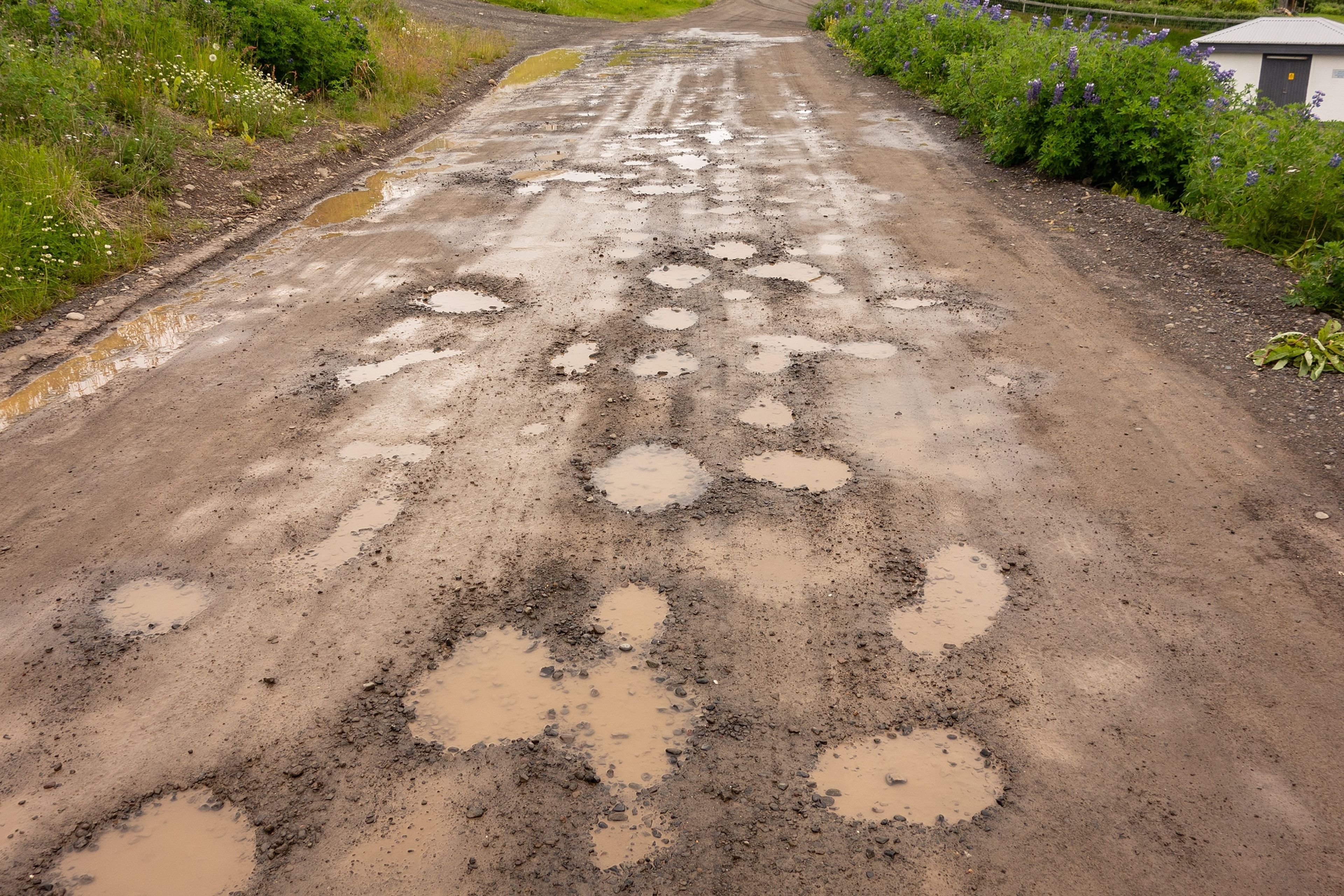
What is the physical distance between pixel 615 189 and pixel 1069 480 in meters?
6.10

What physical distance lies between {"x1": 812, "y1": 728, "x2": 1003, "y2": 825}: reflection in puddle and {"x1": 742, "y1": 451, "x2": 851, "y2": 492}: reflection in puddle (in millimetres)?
1477

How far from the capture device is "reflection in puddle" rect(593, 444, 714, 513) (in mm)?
4020

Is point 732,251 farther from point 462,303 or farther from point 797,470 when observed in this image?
point 797,470

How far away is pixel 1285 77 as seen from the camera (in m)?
25.7

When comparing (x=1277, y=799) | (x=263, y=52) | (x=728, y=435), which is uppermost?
(x=263, y=52)

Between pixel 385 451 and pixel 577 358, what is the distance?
4.51 feet

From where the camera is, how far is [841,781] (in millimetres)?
2672

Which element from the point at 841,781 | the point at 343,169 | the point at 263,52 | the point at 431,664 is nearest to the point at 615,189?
the point at 343,169

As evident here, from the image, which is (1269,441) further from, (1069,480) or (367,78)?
(367,78)

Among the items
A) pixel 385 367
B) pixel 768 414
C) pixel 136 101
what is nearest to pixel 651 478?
pixel 768 414

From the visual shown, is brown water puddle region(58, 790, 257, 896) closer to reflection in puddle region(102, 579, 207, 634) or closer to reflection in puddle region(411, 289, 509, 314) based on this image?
reflection in puddle region(102, 579, 207, 634)

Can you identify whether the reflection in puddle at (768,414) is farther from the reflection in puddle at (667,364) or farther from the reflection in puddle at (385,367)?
the reflection in puddle at (385,367)

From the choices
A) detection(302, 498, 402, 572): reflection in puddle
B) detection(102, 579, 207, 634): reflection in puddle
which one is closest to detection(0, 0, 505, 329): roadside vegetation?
detection(102, 579, 207, 634): reflection in puddle

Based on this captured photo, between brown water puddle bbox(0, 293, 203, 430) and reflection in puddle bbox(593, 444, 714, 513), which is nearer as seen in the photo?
reflection in puddle bbox(593, 444, 714, 513)
